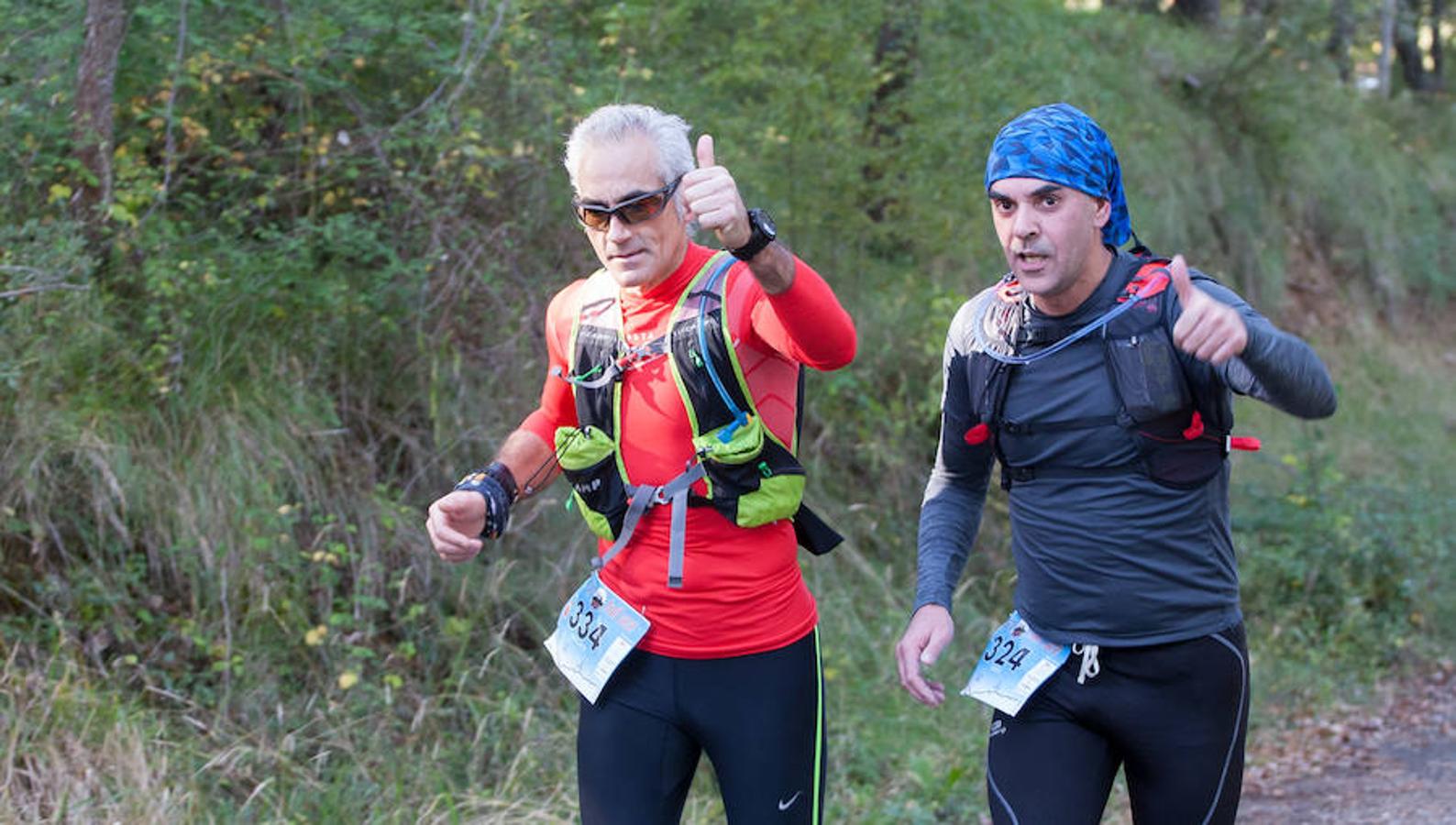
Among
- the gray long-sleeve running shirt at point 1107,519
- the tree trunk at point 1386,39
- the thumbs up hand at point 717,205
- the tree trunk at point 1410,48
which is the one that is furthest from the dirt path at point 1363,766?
the tree trunk at point 1410,48

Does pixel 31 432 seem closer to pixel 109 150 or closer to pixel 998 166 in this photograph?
pixel 109 150

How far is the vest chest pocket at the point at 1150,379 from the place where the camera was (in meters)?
2.89

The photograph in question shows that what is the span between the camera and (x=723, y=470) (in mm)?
3162

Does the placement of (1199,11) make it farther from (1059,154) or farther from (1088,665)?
(1088,665)

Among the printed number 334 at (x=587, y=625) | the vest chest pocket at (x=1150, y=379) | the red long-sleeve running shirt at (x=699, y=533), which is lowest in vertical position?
the printed number 334 at (x=587, y=625)

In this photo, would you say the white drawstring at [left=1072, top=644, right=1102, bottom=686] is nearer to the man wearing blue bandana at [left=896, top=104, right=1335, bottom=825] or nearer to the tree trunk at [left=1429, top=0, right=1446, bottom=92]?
the man wearing blue bandana at [left=896, top=104, right=1335, bottom=825]

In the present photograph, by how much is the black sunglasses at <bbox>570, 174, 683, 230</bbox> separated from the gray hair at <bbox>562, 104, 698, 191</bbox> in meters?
0.03

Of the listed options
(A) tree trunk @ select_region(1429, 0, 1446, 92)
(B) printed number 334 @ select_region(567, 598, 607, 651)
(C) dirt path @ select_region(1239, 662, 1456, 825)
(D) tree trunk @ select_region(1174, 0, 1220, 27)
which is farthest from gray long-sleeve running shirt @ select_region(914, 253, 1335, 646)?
(A) tree trunk @ select_region(1429, 0, 1446, 92)

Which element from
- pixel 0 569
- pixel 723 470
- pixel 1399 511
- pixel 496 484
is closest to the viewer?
pixel 723 470

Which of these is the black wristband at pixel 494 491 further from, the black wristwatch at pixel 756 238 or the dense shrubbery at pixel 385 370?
the dense shrubbery at pixel 385 370

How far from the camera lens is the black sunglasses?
3.12 metres

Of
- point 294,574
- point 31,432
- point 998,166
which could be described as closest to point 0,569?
point 31,432

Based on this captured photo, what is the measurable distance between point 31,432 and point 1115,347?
4163 millimetres

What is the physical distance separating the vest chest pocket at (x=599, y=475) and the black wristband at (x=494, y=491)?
0.16 meters
